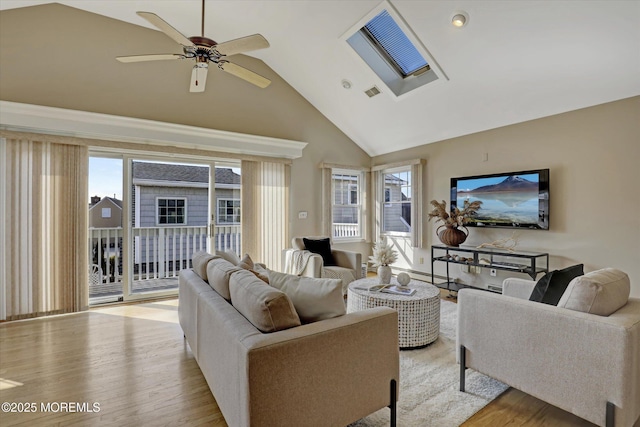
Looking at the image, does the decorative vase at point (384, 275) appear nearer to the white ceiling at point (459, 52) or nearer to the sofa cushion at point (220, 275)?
the sofa cushion at point (220, 275)

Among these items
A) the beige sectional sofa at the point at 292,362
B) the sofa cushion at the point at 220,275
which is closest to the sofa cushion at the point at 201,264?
the sofa cushion at the point at 220,275

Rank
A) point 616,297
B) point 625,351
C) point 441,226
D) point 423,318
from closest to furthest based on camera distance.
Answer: point 625,351 < point 616,297 < point 423,318 < point 441,226

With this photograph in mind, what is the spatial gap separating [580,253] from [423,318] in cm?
244

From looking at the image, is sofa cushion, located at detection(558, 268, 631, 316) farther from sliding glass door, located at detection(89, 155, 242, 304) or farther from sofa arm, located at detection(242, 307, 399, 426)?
sliding glass door, located at detection(89, 155, 242, 304)

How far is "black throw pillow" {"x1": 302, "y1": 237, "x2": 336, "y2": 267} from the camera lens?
4520 mm

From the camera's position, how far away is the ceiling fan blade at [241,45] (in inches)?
91.0

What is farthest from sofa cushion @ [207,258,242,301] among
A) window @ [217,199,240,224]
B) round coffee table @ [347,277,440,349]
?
window @ [217,199,240,224]

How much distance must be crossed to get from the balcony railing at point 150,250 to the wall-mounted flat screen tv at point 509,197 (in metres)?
3.70

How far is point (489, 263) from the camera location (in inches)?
163

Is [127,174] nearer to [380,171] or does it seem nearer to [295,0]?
[295,0]

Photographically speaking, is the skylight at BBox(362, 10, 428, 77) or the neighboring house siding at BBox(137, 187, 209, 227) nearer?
the skylight at BBox(362, 10, 428, 77)

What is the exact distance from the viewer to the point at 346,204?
6.16m

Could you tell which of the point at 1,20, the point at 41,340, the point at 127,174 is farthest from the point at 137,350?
the point at 1,20

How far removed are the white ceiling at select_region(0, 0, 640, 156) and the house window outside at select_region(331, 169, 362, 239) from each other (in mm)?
1311
